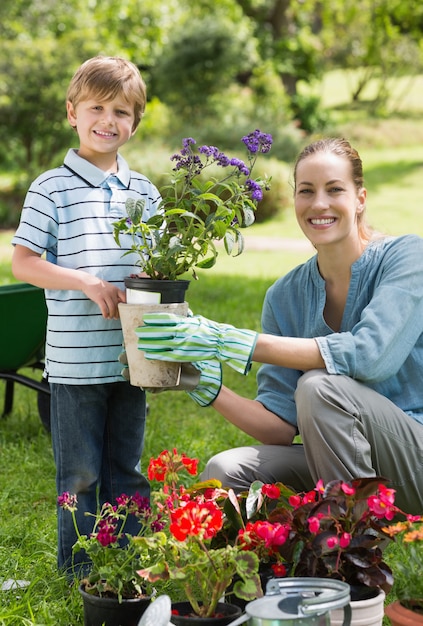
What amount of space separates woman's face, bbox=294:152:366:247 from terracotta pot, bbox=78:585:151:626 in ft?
3.47

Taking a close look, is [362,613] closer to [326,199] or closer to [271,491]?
[271,491]

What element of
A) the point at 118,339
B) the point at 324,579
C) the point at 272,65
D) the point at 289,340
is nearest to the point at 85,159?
the point at 118,339

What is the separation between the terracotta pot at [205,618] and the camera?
1.76 m

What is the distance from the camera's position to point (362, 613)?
5.75 feet

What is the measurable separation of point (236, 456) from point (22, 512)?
41.9 inches

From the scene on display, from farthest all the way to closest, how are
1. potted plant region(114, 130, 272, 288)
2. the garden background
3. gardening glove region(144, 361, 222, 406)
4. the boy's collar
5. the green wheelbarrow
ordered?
the green wheelbarrow
the garden background
the boy's collar
gardening glove region(144, 361, 222, 406)
potted plant region(114, 130, 272, 288)

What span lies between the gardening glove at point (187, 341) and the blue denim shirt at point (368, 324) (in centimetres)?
23

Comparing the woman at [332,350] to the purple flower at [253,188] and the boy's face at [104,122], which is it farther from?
the boy's face at [104,122]

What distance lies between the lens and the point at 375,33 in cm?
A: 2322

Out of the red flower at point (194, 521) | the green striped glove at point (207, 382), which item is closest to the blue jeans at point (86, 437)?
the green striped glove at point (207, 382)

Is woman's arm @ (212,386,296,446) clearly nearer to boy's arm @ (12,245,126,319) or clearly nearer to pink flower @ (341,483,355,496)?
boy's arm @ (12,245,126,319)

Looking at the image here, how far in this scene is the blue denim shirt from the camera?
221 centimetres

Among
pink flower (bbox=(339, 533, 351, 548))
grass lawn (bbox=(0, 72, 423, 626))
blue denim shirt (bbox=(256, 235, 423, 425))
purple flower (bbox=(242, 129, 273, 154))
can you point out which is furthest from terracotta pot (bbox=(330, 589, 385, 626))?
purple flower (bbox=(242, 129, 273, 154))

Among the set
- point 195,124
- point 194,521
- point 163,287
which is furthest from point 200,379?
point 195,124
